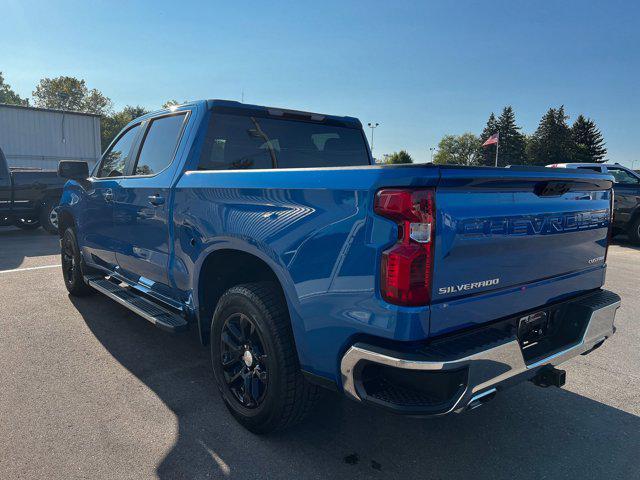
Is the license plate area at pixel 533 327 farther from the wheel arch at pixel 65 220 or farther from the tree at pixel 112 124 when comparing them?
the tree at pixel 112 124

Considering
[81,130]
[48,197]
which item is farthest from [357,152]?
[81,130]

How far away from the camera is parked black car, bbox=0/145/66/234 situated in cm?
1034

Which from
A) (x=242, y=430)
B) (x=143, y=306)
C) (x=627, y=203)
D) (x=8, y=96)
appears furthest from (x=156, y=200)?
(x=8, y=96)

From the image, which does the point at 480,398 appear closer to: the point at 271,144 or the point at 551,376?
the point at 551,376

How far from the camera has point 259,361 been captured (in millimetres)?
2586

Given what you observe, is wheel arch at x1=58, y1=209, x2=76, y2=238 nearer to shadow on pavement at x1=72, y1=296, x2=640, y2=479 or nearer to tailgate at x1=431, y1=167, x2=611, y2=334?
shadow on pavement at x1=72, y1=296, x2=640, y2=479

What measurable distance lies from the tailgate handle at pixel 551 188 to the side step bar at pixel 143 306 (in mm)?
2356

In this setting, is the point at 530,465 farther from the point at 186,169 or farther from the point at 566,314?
the point at 186,169

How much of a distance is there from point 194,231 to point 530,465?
2.34 meters

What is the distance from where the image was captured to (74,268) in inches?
208

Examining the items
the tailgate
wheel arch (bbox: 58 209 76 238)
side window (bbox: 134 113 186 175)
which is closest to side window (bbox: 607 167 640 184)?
the tailgate

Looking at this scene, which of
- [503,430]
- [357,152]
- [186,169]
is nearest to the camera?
[503,430]

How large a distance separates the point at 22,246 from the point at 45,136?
19.3 m

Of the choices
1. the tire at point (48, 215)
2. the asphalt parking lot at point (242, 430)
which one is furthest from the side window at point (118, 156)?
the tire at point (48, 215)
